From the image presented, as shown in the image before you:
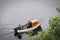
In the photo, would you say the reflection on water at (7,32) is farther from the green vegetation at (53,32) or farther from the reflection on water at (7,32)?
the green vegetation at (53,32)

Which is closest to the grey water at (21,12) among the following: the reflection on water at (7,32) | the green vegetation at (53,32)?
the reflection on water at (7,32)

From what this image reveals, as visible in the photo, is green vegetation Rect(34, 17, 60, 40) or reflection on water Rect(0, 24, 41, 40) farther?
reflection on water Rect(0, 24, 41, 40)

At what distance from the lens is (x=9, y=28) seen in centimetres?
349

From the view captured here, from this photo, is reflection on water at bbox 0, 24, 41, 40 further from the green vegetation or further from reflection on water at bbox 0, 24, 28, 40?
the green vegetation

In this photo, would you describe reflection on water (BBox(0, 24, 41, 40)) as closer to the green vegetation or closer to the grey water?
the grey water

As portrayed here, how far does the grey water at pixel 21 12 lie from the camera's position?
351cm

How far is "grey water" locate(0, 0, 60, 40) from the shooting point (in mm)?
3506

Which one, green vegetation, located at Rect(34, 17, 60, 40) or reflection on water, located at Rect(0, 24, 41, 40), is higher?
green vegetation, located at Rect(34, 17, 60, 40)

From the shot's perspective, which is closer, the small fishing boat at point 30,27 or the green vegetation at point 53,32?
the green vegetation at point 53,32

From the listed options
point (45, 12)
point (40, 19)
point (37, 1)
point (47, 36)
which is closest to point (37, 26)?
point (40, 19)

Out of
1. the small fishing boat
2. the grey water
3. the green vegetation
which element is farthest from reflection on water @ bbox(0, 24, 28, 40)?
the green vegetation

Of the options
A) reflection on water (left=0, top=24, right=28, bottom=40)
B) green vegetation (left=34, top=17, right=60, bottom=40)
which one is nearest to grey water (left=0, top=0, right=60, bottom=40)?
reflection on water (left=0, top=24, right=28, bottom=40)

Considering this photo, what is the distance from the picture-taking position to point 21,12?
3.61 metres

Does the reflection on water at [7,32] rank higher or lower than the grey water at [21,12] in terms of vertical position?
lower
